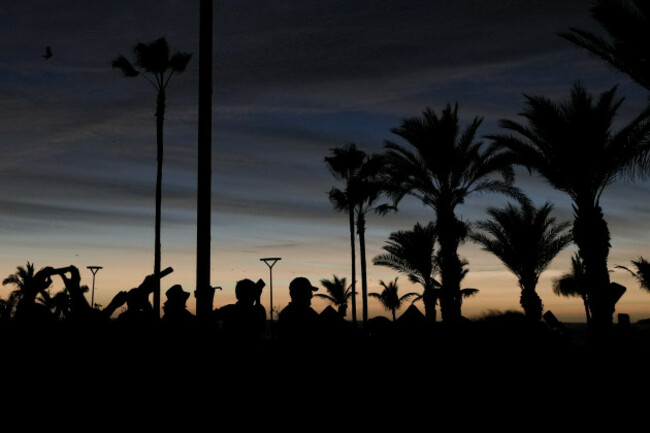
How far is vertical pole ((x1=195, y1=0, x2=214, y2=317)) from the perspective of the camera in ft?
16.7

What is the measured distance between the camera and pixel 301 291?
3787 mm

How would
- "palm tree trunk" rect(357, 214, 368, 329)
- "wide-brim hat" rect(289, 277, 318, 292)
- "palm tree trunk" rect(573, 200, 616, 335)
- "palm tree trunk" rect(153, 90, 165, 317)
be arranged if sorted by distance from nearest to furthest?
"wide-brim hat" rect(289, 277, 318, 292) → "palm tree trunk" rect(573, 200, 616, 335) → "palm tree trunk" rect(153, 90, 165, 317) → "palm tree trunk" rect(357, 214, 368, 329)

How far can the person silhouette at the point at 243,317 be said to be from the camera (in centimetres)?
356

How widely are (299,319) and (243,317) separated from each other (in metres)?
0.45

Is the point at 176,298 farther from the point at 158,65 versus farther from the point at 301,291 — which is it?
the point at 158,65

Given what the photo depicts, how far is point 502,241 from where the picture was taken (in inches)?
1077

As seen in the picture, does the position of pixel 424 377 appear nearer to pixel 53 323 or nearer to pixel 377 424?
pixel 377 424

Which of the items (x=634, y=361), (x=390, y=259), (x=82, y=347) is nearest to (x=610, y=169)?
(x=634, y=361)

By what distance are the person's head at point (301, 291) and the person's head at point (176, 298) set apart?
71cm

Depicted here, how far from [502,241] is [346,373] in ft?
83.4

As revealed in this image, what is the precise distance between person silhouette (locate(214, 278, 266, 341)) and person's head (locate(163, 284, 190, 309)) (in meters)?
0.22

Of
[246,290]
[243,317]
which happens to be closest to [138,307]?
[243,317]

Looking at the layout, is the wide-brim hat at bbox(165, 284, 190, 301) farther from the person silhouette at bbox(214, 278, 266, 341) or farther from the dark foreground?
the dark foreground

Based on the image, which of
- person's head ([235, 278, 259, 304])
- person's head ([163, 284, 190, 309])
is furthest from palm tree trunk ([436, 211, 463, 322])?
person's head ([163, 284, 190, 309])
